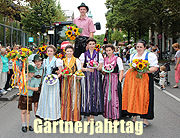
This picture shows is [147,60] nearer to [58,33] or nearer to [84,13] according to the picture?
[84,13]

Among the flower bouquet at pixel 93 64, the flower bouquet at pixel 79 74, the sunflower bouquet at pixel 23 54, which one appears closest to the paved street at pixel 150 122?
the flower bouquet at pixel 79 74

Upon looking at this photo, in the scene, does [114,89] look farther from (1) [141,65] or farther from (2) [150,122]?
(2) [150,122]

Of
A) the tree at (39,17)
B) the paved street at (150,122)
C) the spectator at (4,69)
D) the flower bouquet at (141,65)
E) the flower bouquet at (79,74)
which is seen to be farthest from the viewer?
the tree at (39,17)

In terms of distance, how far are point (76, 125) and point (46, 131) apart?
0.69 m

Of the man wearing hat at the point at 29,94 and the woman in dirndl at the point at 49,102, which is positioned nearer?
the man wearing hat at the point at 29,94

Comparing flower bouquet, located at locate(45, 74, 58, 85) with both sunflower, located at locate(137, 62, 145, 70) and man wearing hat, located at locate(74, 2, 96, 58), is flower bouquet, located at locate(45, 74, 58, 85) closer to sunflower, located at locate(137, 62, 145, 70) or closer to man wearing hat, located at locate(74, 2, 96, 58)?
sunflower, located at locate(137, 62, 145, 70)

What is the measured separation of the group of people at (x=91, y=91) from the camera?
5.27 metres

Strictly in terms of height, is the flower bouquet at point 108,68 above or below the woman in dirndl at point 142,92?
above

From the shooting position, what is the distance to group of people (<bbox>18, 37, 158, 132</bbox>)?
5.27m

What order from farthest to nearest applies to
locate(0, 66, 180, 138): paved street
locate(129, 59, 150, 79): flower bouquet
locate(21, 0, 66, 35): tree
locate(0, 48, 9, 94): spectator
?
locate(21, 0, 66, 35): tree < locate(0, 48, 9, 94): spectator < locate(129, 59, 150, 79): flower bouquet < locate(0, 66, 180, 138): paved street

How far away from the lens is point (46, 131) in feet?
16.7

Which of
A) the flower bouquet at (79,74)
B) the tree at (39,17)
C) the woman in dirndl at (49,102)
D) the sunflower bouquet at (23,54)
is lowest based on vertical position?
the woman in dirndl at (49,102)

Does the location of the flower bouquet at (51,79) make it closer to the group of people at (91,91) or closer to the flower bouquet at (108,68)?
the group of people at (91,91)

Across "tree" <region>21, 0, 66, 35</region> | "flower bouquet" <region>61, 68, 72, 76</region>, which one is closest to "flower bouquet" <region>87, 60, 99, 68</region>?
"flower bouquet" <region>61, 68, 72, 76</region>
